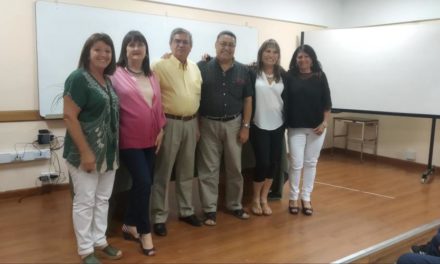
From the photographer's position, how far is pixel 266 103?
10.2 ft

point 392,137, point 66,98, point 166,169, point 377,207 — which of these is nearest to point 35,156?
point 166,169

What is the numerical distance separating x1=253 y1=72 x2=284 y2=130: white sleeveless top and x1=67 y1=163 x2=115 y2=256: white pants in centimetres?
127

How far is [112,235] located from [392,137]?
432cm

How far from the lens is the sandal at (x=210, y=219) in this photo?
3.08 meters

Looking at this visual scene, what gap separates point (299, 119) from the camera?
318cm

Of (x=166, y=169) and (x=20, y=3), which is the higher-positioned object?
(x=20, y=3)

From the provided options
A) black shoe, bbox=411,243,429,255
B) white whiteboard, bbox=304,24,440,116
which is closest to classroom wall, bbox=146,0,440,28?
white whiteboard, bbox=304,24,440,116

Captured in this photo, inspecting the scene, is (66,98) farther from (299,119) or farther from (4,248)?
(299,119)

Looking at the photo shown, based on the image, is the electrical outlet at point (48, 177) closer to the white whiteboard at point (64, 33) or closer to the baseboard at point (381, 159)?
the white whiteboard at point (64, 33)

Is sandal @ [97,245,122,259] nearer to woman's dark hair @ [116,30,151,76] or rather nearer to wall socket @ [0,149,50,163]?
woman's dark hair @ [116,30,151,76]

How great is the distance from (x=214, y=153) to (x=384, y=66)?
10.2ft

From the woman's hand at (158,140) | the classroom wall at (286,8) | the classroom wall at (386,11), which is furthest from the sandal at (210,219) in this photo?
the classroom wall at (386,11)

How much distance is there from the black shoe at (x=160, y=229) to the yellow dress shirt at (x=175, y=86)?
2.67ft

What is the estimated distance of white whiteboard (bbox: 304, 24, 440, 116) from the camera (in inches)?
184
